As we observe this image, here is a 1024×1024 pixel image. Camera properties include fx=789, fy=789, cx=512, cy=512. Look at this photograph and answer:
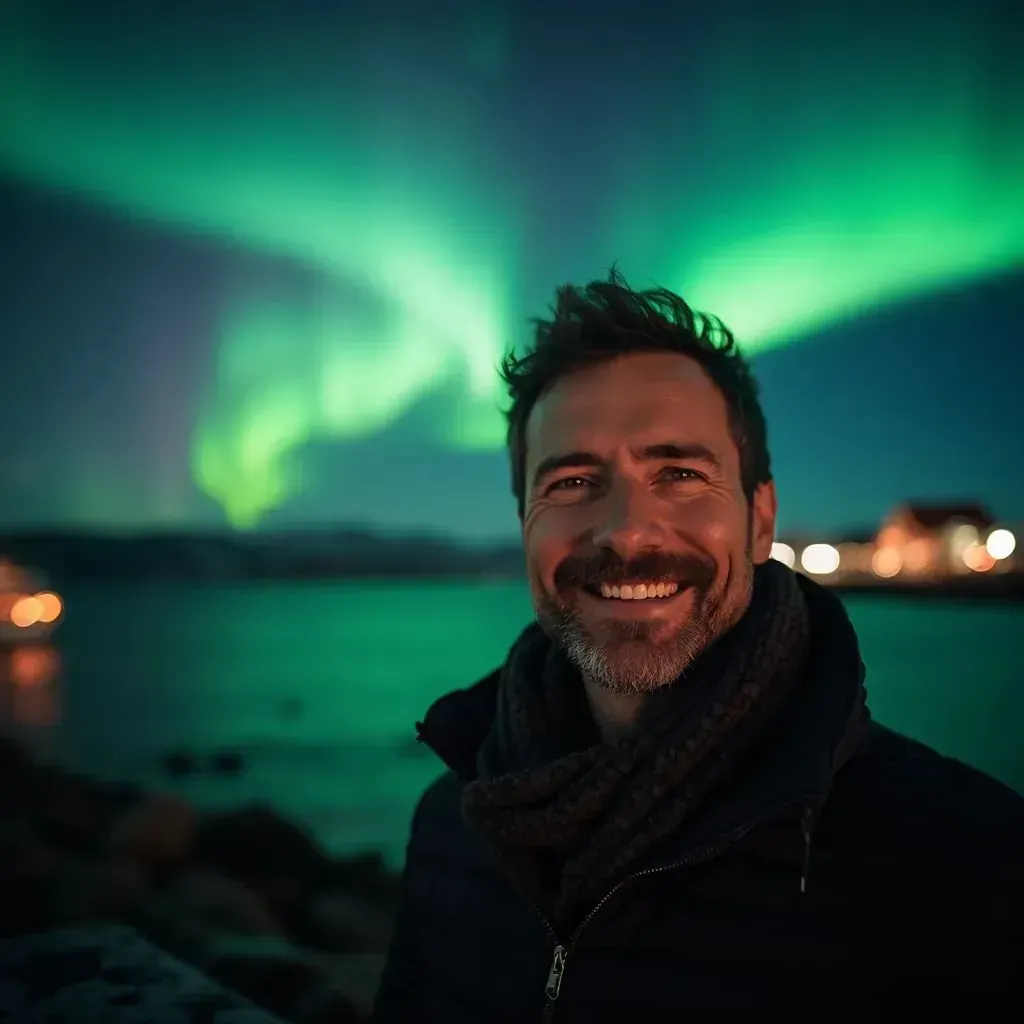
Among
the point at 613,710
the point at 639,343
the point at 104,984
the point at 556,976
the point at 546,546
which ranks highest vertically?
the point at 639,343

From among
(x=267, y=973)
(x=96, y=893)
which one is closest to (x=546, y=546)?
(x=267, y=973)

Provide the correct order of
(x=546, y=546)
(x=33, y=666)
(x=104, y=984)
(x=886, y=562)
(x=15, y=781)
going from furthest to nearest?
(x=886, y=562)
(x=33, y=666)
(x=15, y=781)
(x=104, y=984)
(x=546, y=546)

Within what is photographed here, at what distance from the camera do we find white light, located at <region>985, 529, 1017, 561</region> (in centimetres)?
3474

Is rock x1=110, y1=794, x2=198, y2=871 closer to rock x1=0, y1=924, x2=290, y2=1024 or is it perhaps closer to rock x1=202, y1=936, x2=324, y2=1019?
rock x1=202, y1=936, x2=324, y2=1019

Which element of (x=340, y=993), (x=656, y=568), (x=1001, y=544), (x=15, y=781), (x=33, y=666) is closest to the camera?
(x=656, y=568)

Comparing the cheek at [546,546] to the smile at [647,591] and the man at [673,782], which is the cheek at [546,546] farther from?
the smile at [647,591]

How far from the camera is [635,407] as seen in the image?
208 centimetres

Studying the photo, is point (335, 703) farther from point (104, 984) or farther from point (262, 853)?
point (104, 984)

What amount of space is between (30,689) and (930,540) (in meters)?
47.4

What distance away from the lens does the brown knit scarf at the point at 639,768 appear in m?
1.79

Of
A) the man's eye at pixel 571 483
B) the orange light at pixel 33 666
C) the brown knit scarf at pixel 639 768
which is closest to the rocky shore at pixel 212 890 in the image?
the brown knit scarf at pixel 639 768

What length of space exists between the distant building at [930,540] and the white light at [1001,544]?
154 centimetres

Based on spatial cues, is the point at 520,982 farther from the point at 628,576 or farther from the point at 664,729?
the point at 628,576

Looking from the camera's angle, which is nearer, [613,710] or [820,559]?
[613,710]
